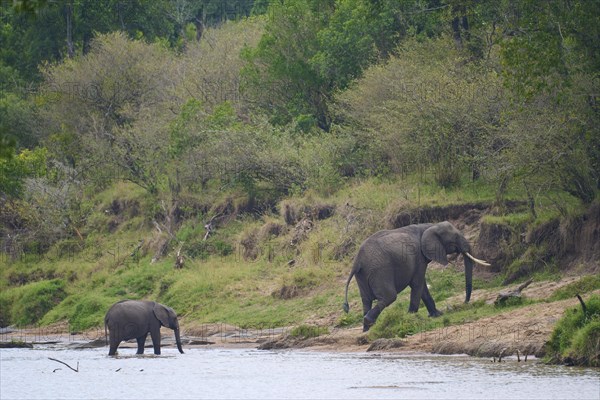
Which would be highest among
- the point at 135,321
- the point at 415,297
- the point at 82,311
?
the point at 415,297

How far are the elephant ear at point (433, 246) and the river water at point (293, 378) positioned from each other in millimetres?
3416

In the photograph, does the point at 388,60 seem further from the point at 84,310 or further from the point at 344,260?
the point at 84,310

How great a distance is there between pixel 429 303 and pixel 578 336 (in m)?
6.78

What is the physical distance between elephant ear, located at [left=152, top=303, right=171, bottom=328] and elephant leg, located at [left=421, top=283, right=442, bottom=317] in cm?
550

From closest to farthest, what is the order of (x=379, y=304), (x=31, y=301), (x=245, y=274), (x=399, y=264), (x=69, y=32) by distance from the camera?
(x=379, y=304)
(x=399, y=264)
(x=245, y=274)
(x=31, y=301)
(x=69, y=32)

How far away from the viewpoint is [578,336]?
1889 centimetres

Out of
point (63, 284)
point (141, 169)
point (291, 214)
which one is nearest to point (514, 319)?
point (291, 214)

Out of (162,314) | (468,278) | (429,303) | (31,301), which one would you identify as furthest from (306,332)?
(31,301)

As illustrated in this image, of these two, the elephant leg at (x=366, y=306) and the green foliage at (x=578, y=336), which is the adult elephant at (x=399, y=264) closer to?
the elephant leg at (x=366, y=306)

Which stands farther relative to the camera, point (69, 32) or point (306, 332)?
point (69, 32)

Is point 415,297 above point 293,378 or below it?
below

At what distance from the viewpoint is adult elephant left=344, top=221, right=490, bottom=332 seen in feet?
84.2

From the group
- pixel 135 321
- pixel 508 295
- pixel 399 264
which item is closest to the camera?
pixel 508 295

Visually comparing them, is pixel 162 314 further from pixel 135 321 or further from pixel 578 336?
pixel 578 336
